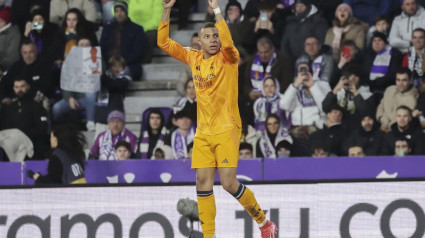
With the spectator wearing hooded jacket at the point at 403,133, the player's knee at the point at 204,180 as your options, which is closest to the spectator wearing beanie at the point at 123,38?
the spectator wearing hooded jacket at the point at 403,133

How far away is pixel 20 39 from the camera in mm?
18516

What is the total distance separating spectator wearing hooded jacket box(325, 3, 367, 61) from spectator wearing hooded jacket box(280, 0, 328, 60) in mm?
198

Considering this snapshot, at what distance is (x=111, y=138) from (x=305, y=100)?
2628mm

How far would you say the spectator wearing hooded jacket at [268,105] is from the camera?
16.3 m

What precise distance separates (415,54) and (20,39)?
19.8 ft

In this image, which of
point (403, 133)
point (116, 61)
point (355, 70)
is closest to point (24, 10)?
point (116, 61)

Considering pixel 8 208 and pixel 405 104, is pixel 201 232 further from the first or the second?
pixel 405 104

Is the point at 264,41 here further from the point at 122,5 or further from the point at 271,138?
the point at 122,5

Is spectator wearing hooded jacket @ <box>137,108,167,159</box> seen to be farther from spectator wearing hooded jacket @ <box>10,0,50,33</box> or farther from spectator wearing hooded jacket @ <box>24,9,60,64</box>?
spectator wearing hooded jacket @ <box>10,0,50,33</box>

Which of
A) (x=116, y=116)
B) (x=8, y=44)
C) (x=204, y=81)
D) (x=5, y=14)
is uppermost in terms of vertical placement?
(x=5, y=14)

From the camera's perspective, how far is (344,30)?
661 inches

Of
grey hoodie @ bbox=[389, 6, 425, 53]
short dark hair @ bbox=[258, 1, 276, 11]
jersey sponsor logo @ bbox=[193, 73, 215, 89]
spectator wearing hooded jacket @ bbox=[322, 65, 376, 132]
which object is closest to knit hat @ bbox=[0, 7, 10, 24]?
short dark hair @ bbox=[258, 1, 276, 11]

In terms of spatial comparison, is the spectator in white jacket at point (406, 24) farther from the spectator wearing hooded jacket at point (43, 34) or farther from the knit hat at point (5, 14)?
the knit hat at point (5, 14)

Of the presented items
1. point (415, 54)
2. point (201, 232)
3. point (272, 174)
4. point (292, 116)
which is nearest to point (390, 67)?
point (415, 54)
